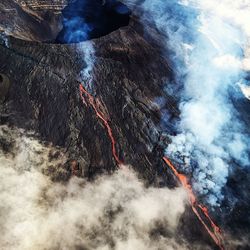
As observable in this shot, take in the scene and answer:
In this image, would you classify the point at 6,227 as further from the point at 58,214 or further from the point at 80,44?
the point at 80,44

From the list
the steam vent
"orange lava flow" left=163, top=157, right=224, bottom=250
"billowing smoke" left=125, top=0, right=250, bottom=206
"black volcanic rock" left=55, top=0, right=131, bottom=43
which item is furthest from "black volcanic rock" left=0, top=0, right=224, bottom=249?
"black volcanic rock" left=55, top=0, right=131, bottom=43

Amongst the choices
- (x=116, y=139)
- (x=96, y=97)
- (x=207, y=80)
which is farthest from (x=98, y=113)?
(x=207, y=80)

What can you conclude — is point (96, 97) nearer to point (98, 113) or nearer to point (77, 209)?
point (98, 113)

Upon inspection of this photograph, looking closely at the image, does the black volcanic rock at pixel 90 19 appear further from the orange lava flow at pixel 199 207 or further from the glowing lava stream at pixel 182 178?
the orange lava flow at pixel 199 207

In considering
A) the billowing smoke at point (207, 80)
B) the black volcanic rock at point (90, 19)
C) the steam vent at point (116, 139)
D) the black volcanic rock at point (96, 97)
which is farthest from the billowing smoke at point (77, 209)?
the black volcanic rock at point (90, 19)

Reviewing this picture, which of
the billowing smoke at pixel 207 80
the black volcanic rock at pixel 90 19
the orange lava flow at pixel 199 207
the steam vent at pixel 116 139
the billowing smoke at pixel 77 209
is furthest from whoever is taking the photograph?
the black volcanic rock at pixel 90 19
